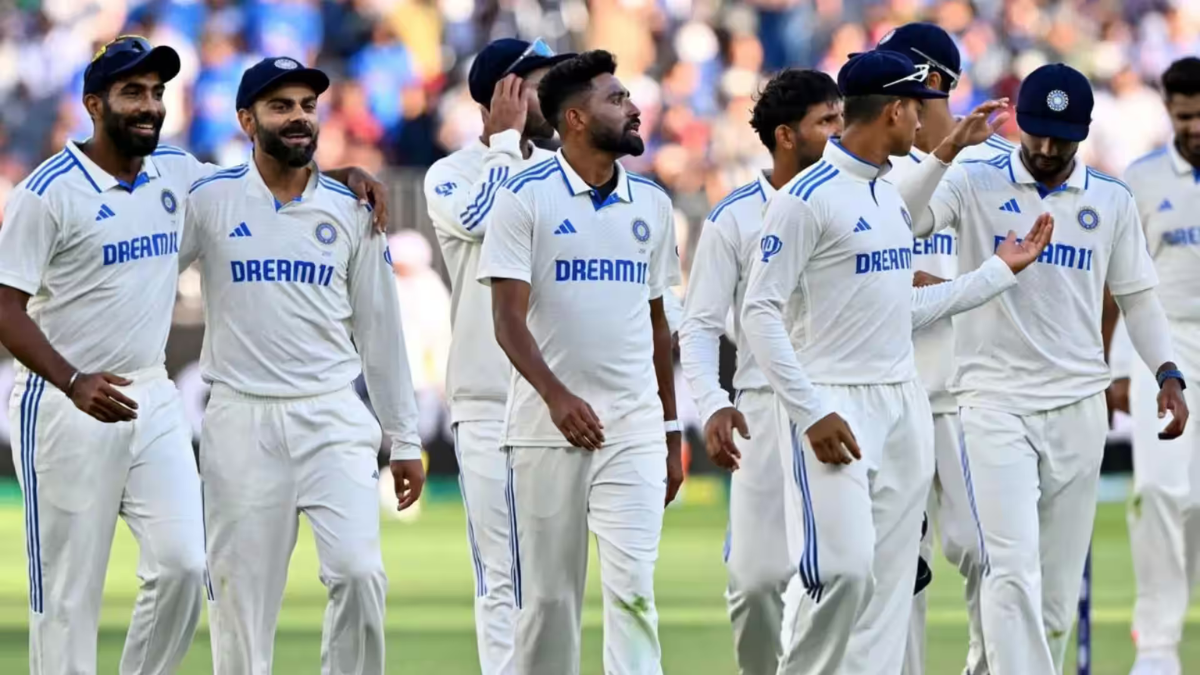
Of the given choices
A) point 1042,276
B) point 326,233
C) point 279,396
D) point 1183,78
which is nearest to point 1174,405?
point 1042,276

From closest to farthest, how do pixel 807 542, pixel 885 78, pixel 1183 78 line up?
pixel 807 542, pixel 885 78, pixel 1183 78

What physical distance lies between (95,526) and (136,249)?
3.05 feet

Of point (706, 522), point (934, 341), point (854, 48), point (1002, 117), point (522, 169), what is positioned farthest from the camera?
A: point (854, 48)

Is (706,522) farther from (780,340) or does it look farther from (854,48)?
(780,340)

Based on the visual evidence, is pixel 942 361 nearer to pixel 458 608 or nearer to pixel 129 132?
pixel 129 132

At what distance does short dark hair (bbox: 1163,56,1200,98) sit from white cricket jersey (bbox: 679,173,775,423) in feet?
7.07

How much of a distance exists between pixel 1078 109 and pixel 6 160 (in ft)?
46.8

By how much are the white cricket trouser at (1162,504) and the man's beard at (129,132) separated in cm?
460

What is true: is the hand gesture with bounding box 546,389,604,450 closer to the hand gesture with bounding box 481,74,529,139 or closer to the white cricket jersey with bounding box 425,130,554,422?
the white cricket jersey with bounding box 425,130,554,422

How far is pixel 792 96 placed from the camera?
27.9 feet

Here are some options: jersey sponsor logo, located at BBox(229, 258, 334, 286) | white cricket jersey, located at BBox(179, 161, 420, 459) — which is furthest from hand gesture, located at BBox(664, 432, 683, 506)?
jersey sponsor logo, located at BBox(229, 258, 334, 286)

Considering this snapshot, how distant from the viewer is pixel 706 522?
652 inches

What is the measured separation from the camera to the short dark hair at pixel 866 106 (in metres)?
7.49

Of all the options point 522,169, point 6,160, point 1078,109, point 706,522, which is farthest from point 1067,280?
point 6,160
